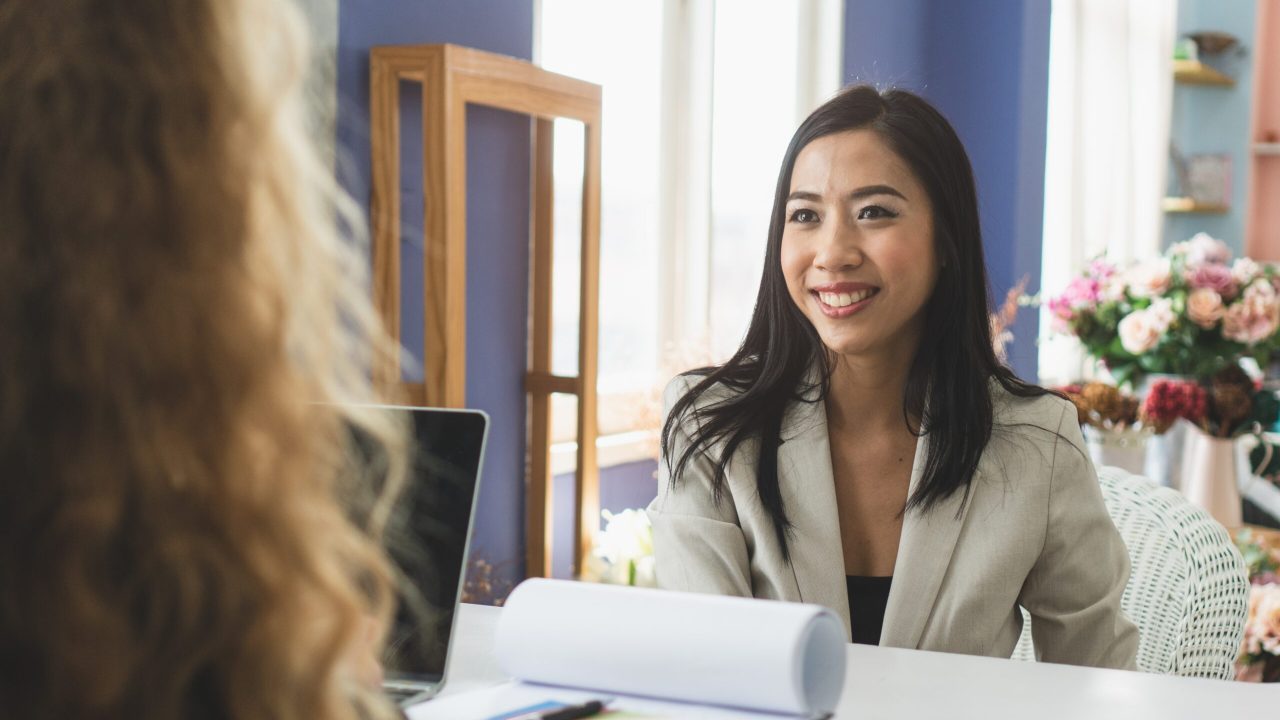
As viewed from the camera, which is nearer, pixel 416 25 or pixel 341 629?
pixel 341 629

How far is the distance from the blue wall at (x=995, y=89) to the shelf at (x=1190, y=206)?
2.09m

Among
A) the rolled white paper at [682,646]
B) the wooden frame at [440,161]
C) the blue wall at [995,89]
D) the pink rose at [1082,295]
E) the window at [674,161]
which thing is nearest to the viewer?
the rolled white paper at [682,646]

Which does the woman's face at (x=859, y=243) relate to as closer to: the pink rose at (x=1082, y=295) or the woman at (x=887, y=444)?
the woman at (x=887, y=444)

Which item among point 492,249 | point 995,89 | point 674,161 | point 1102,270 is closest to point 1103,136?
point 995,89

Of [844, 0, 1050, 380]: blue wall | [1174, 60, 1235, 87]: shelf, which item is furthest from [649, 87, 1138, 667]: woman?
[1174, 60, 1235, 87]: shelf

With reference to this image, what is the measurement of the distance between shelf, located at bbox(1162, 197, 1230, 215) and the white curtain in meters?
0.16

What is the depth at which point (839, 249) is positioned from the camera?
1.66 metres

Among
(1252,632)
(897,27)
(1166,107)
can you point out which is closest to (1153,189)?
(1166,107)

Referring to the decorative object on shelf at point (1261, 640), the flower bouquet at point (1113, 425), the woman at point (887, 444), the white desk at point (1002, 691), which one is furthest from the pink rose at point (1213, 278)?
the white desk at point (1002, 691)

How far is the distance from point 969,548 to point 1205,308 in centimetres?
150

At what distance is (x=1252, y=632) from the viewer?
76.3 inches

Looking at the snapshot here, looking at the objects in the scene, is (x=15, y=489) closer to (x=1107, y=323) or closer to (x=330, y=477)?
(x=330, y=477)

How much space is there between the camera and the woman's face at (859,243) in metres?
1.66

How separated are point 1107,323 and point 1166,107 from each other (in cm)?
428
